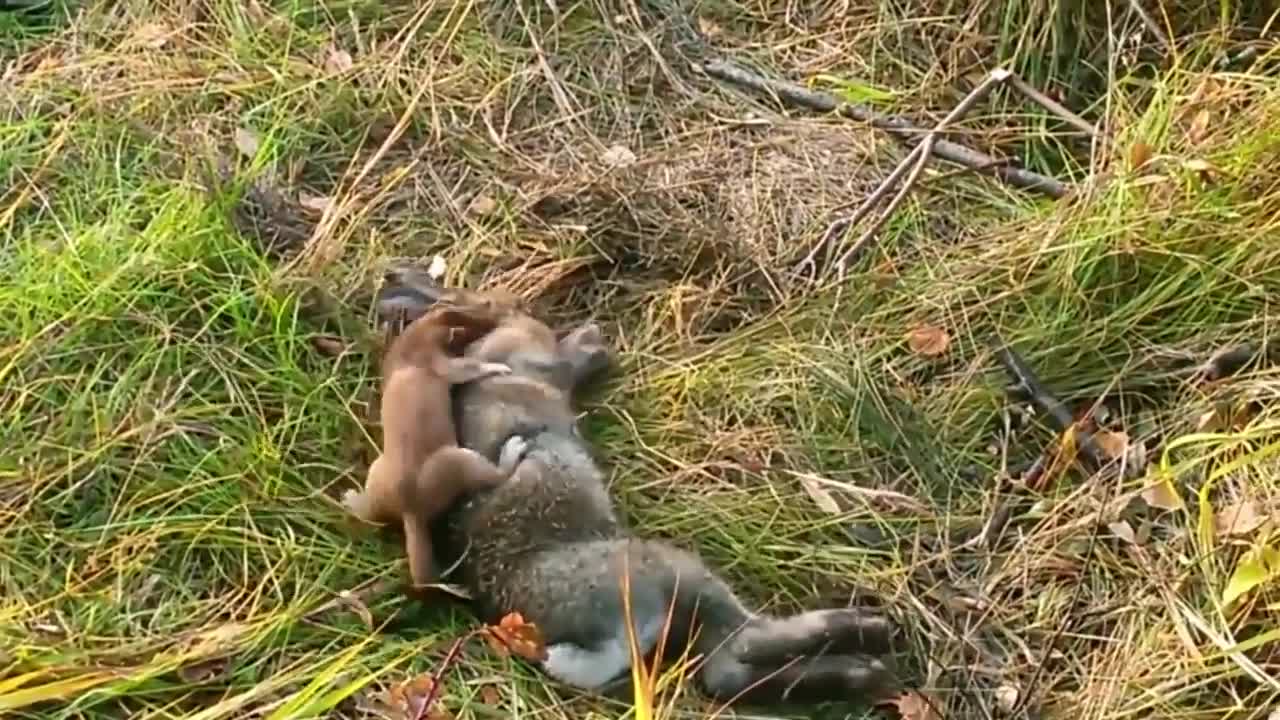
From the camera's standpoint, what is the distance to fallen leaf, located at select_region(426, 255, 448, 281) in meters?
3.42

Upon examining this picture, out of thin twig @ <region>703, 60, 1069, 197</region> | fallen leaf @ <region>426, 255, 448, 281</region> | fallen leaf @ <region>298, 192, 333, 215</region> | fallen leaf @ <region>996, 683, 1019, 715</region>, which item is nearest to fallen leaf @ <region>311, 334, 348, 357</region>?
fallen leaf @ <region>426, 255, 448, 281</region>

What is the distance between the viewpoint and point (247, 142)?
369 cm

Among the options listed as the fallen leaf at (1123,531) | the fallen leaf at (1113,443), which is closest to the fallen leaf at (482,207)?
the fallen leaf at (1113,443)

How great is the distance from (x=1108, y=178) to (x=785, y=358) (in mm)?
737

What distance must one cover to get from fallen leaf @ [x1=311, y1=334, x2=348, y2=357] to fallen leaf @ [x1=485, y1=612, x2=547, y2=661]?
728 mm

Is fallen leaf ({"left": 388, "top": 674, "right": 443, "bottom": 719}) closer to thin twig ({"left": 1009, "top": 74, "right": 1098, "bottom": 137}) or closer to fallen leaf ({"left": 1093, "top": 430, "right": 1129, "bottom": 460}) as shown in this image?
fallen leaf ({"left": 1093, "top": 430, "right": 1129, "bottom": 460})

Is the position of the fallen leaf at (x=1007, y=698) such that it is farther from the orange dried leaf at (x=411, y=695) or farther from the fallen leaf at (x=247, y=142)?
the fallen leaf at (x=247, y=142)

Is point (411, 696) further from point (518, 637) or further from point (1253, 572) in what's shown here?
point (1253, 572)

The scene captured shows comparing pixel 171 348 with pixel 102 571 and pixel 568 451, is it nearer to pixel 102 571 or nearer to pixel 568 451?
pixel 102 571

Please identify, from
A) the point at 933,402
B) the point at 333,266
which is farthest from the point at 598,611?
the point at 333,266

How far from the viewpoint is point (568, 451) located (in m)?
2.96

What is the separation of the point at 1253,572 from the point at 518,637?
1.12 m

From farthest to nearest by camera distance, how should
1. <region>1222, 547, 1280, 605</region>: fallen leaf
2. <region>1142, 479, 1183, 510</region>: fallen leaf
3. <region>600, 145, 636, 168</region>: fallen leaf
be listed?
<region>600, 145, 636, 168</region>: fallen leaf < <region>1142, 479, 1183, 510</region>: fallen leaf < <region>1222, 547, 1280, 605</region>: fallen leaf

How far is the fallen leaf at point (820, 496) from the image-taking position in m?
2.99
